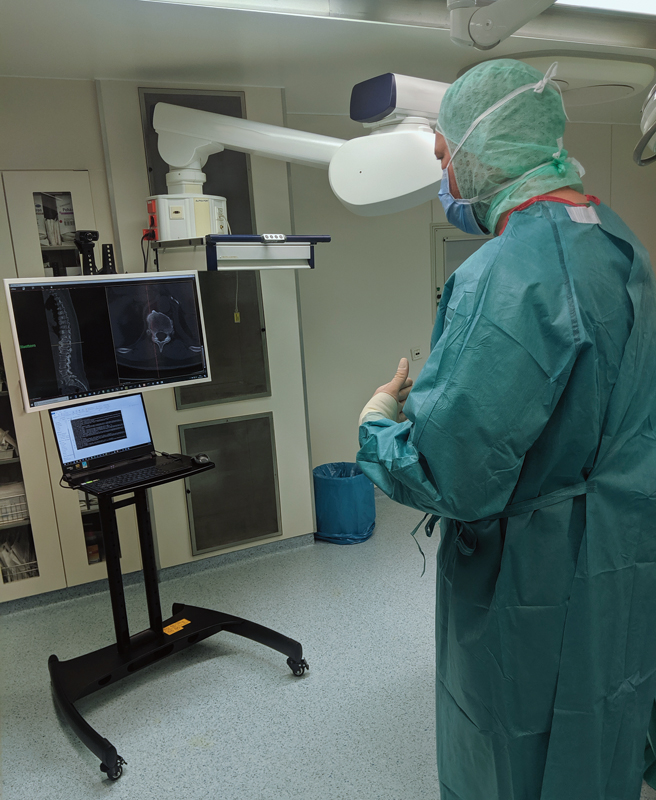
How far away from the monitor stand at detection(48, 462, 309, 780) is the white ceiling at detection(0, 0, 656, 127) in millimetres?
1558

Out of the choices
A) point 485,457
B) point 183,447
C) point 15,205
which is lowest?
point 183,447

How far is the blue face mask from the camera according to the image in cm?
132

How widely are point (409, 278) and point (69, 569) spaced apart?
2.66 metres

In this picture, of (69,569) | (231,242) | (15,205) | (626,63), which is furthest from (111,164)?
(626,63)

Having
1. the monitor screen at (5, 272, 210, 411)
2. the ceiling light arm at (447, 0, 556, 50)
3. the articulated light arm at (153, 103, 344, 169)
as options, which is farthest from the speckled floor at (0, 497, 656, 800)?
the ceiling light arm at (447, 0, 556, 50)

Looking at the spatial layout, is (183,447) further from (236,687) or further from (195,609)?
(236,687)

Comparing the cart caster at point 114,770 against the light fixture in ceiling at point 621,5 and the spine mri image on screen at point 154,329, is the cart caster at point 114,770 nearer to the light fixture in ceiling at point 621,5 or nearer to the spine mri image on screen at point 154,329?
the spine mri image on screen at point 154,329

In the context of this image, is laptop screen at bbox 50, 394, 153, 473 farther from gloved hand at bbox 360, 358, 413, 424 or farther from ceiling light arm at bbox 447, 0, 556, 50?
ceiling light arm at bbox 447, 0, 556, 50

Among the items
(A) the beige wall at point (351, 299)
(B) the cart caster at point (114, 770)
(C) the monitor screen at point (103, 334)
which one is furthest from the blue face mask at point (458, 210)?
(A) the beige wall at point (351, 299)

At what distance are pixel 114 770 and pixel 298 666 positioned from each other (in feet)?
2.36

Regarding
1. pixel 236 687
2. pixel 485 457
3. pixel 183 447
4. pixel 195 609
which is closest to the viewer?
pixel 485 457

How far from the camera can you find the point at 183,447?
314cm

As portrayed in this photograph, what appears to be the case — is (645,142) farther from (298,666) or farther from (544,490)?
(298,666)

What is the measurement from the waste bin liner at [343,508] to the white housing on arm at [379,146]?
1.71m
